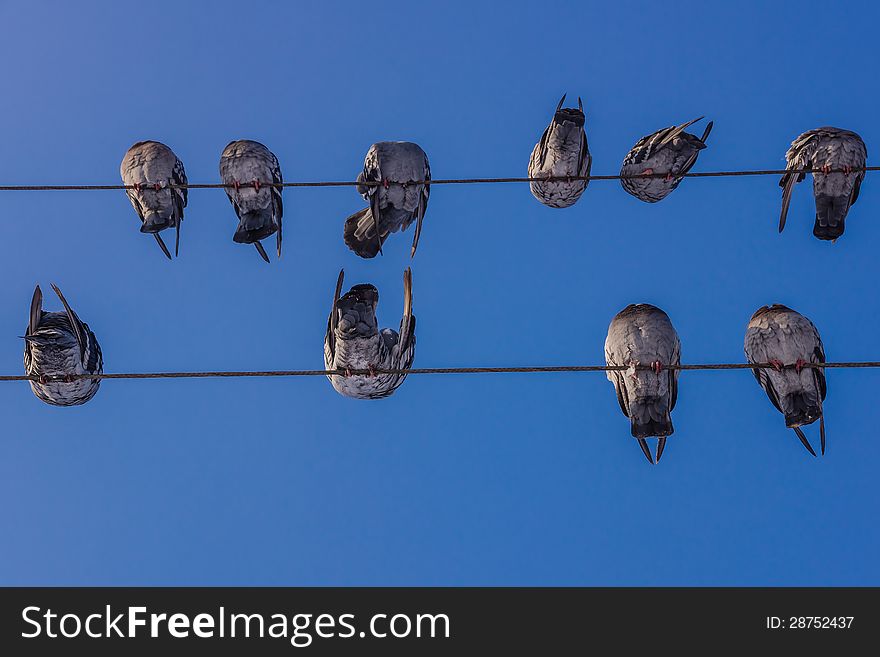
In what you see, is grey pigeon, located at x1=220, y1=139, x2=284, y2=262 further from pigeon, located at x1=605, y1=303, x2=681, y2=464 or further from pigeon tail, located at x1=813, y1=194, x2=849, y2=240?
pigeon tail, located at x1=813, y1=194, x2=849, y2=240

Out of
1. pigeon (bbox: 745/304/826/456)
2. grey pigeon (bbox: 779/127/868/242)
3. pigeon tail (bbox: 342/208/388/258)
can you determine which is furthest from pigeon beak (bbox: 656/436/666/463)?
pigeon tail (bbox: 342/208/388/258)

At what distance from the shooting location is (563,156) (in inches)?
355

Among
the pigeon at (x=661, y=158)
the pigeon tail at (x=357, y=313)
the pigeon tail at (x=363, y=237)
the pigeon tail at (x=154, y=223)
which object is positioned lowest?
the pigeon tail at (x=357, y=313)

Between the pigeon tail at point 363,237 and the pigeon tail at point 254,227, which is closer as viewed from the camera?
the pigeon tail at point 363,237

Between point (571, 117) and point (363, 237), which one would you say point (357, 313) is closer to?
point (363, 237)

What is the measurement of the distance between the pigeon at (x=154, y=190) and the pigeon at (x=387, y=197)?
6.44ft

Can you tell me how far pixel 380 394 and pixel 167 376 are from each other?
3336 millimetres

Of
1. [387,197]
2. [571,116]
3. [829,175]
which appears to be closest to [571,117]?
[571,116]

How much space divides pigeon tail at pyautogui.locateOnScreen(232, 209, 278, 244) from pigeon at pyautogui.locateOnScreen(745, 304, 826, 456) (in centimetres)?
517

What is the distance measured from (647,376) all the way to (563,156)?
2.55 metres

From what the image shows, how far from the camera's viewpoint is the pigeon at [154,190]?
930cm

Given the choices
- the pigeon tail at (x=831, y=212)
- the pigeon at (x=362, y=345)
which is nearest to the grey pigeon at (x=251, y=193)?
the pigeon at (x=362, y=345)

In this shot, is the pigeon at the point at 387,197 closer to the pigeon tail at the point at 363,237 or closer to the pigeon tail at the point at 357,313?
the pigeon tail at the point at 363,237

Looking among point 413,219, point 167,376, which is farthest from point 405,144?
point 167,376
